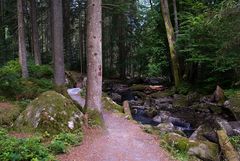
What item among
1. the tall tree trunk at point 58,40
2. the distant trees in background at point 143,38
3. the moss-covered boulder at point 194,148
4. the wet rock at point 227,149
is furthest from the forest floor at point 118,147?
the tall tree trunk at point 58,40

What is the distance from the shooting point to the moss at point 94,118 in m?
9.20

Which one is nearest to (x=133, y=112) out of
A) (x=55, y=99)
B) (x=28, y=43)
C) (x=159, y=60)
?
(x=55, y=99)

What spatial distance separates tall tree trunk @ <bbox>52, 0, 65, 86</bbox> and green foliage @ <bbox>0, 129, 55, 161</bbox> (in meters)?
8.14

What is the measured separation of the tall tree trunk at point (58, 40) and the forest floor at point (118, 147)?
5567mm

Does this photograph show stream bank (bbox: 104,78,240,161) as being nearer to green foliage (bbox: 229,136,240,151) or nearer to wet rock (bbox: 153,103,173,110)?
wet rock (bbox: 153,103,173,110)

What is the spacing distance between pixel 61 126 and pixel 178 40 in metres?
14.1

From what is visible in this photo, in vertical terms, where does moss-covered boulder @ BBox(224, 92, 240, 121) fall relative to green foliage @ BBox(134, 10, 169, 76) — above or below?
below

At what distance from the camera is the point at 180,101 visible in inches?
725

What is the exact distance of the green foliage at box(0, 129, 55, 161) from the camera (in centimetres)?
551

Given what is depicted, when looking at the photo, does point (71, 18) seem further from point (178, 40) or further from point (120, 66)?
point (178, 40)

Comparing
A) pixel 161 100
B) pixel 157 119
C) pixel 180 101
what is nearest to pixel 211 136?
pixel 157 119

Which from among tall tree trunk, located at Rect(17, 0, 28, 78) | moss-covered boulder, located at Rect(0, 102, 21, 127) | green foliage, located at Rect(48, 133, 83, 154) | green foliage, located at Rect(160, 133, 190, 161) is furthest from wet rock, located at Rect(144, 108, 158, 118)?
green foliage, located at Rect(48, 133, 83, 154)

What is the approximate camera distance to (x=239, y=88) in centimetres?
1753

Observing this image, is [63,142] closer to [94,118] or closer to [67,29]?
[94,118]
